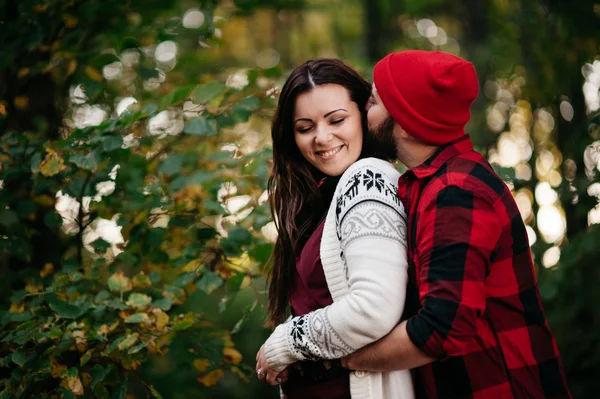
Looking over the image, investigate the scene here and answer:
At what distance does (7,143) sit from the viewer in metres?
2.81

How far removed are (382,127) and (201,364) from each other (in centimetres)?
157

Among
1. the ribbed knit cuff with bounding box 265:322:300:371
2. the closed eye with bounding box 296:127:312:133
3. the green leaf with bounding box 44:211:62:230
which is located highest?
the closed eye with bounding box 296:127:312:133

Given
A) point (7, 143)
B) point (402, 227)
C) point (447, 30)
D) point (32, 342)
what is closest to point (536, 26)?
point (402, 227)

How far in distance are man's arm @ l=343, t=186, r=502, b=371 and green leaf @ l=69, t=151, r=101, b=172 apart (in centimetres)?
159

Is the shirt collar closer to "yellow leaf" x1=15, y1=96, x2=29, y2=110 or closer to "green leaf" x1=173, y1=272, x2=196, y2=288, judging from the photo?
"green leaf" x1=173, y1=272, x2=196, y2=288

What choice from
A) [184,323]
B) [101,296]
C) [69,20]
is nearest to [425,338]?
[184,323]

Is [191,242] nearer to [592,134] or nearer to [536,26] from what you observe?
[592,134]

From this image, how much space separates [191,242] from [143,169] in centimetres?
48

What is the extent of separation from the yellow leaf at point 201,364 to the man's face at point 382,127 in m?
1.48

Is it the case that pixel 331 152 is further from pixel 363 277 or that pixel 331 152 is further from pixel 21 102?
pixel 21 102

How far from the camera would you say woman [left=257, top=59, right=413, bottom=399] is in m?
1.71

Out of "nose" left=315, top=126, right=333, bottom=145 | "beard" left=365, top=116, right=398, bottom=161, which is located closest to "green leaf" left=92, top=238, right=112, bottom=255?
"nose" left=315, top=126, right=333, bottom=145

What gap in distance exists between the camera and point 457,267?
160 cm

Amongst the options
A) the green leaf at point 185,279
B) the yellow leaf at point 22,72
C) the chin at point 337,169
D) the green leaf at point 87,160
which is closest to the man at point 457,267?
the chin at point 337,169
